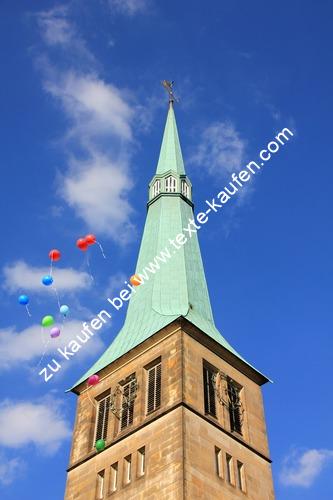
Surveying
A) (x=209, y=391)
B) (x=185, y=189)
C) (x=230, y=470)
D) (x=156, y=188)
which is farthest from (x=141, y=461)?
(x=156, y=188)

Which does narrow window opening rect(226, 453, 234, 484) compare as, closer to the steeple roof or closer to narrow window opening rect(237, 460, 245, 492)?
narrow window opening rect(237, 460, 245, 492)

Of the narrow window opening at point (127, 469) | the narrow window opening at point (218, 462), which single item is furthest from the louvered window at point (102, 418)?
the narrow window opening at point (218, 462)

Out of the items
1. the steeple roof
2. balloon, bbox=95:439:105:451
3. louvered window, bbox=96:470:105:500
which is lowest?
louvered window, bbox=96:470:105:500

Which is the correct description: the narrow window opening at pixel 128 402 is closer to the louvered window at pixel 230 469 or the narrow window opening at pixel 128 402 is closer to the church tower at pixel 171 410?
the church tower at pixel 171 410

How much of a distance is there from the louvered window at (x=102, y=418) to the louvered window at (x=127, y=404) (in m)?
1.17

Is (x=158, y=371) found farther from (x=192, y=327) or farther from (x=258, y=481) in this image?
(x=258, y=481)

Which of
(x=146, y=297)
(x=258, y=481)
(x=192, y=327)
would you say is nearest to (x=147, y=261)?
(x=146, y=297)

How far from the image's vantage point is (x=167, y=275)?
42.5 m

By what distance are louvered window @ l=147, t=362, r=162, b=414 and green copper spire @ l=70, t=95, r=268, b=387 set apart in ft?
6.49

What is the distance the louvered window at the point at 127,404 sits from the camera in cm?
3553

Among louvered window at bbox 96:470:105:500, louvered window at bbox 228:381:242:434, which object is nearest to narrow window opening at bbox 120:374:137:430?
louvered window at bbox 96:470:105:500

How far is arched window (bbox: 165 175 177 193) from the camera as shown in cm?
5012

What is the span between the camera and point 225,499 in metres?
31.7

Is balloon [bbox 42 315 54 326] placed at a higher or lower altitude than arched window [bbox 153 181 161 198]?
lower
